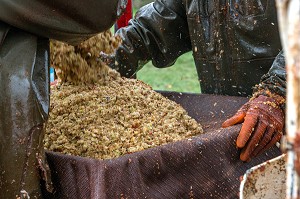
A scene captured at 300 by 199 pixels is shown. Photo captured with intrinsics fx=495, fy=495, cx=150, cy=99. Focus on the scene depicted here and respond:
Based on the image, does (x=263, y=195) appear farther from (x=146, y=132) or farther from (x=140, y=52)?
(x=140, y=52)

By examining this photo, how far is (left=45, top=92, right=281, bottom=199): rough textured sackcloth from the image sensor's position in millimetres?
1365

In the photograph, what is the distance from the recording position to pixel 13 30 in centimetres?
139

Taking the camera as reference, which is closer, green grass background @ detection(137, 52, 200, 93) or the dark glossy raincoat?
the dark glossy raincoat

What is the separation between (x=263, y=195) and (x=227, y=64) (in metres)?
1.26

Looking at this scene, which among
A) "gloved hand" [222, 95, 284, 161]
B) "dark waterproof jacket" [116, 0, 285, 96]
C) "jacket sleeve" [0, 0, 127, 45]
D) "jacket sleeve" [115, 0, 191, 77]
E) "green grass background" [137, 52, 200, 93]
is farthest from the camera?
"green grass background" [137, 52, 200, 93]

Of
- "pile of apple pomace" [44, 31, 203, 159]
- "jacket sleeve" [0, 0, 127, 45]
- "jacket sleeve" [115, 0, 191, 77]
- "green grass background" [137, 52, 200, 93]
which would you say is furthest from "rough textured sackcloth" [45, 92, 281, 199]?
"green grass background" [137, 52, 200, 93]

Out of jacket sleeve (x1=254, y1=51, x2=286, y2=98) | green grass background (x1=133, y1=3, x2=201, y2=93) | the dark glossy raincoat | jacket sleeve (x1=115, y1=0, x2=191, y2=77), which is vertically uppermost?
the dark glossy raincoat

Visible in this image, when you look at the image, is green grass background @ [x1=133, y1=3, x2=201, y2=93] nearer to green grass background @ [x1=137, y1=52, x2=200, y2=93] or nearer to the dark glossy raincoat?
green grass background @ [x1=137, y1=52, x2=200, y2=93]

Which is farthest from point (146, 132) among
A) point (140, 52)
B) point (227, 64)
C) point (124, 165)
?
point (140, 52)

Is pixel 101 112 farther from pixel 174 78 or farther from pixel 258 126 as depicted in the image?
pixel 174 78

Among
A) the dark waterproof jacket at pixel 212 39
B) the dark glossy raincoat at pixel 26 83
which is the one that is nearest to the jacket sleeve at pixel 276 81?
the dark waterproof jacket at pixel 212 39

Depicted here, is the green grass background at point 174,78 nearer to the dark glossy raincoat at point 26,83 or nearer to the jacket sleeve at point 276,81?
the jacket sleeve at point 276,81

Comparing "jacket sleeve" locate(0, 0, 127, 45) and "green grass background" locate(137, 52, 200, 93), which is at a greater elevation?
"jacket sleeve" locate(0, 0, 127, 45)

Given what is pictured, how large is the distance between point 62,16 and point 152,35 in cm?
126
